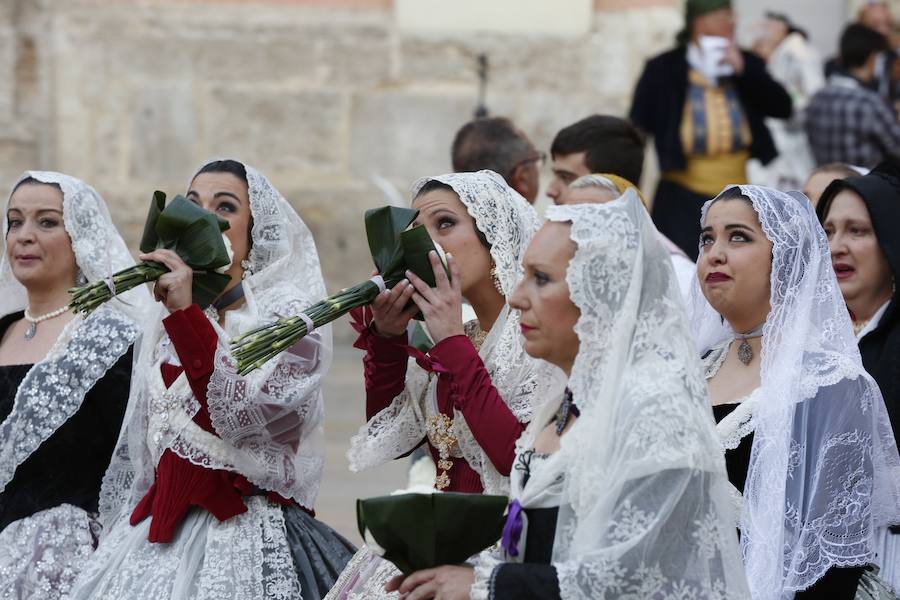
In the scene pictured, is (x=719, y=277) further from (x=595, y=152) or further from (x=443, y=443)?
(x=595, y=152)

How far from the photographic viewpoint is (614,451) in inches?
134

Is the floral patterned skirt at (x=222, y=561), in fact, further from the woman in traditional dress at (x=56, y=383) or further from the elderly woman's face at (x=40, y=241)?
the elderly woman's face at (x=40, y=241)

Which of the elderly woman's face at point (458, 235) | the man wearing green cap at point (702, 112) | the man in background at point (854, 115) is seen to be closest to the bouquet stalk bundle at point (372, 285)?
the elderly woman's face at point (458, 235)

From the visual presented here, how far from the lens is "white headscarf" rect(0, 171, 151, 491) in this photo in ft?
17.6

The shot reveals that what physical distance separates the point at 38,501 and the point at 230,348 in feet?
4.29

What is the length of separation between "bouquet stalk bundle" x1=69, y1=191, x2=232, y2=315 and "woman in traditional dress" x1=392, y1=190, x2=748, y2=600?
136cm

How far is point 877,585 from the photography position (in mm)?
4328

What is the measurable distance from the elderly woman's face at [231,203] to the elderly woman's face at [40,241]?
0.60m

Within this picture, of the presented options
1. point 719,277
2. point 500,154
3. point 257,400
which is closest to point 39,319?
point 257,400

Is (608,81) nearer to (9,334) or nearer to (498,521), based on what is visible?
(9,334)

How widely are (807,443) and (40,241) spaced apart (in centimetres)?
276

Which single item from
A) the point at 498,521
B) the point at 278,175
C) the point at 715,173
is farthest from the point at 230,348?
the point at 278,175

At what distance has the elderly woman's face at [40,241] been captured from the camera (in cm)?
557

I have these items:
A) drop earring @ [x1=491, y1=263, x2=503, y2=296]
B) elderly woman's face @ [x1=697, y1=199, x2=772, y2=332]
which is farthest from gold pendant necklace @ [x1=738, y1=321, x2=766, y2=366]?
drop earring @ [x1=491, y1=263, x2=503, y2=296]
